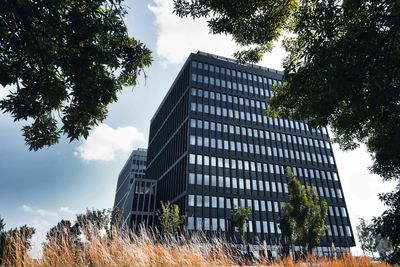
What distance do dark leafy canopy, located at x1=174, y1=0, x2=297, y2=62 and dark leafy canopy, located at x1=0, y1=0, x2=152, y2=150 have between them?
241cm

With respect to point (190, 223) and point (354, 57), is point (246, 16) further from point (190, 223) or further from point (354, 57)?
point (190, 223)

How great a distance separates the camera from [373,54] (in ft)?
18.6

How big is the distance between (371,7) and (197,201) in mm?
42300

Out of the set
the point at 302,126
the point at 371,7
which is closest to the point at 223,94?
the point at 302,126

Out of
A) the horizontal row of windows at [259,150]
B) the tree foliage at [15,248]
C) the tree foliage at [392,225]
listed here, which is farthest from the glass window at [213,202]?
the tree foliage at [15,248]

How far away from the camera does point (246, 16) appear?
274 inches

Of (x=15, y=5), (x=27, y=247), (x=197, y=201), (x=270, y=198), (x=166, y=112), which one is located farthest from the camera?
(x=166, y=112)

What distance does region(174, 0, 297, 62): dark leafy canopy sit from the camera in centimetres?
679

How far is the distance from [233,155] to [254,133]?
25.4 ft

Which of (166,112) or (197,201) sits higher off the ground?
(166,112)

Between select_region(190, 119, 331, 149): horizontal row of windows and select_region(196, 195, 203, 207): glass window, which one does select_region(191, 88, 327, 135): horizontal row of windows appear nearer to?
select_region(190, 119, 331, 149): horizontal row of windows

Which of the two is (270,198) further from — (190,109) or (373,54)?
(373,54)

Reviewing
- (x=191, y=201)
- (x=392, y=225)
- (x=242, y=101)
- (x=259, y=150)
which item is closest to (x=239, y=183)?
(x=259, y=150)

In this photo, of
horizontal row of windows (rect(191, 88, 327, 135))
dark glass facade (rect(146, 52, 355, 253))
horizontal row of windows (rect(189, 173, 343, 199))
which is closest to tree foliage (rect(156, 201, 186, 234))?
dark glass facade (rect(146, 52, 355, 253))
